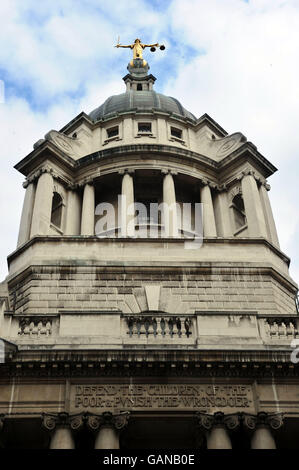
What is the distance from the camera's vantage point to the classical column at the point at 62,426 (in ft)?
54.4

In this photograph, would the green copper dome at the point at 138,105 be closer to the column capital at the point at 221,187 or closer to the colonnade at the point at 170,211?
the column capital at the point at 221,187

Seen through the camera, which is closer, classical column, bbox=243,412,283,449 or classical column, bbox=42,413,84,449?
classical column, bbox=42,413,84,449

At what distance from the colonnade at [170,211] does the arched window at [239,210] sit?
34 centimetres

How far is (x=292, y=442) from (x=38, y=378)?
7087 mm

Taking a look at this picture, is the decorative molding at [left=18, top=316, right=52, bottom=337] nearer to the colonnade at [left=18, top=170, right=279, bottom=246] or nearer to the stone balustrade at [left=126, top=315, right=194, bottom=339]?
the stone balustrade at [left=126, top=315, right=194, bottom=339]

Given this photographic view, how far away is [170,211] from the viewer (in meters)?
30.5

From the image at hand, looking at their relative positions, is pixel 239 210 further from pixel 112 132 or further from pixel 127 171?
pixel 112 132

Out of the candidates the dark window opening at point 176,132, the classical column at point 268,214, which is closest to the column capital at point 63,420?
the classical column at point 268,214

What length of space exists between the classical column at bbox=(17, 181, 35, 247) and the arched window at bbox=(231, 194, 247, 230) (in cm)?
945

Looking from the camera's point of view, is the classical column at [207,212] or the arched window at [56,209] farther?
the arched window at [56,209]

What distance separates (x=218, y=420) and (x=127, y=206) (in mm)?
14815

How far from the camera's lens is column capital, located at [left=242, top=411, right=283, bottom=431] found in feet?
55.6

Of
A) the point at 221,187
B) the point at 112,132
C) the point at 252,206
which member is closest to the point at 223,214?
the point at 221,187

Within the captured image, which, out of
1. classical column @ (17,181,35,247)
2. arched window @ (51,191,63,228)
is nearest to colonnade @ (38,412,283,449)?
classical column @ (17,181,35,247)
